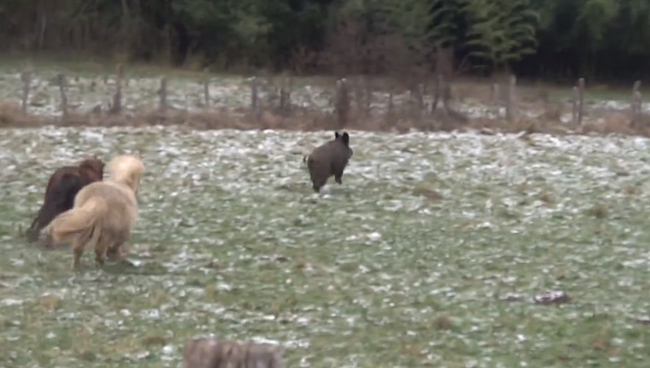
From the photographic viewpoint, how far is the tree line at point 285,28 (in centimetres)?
3928

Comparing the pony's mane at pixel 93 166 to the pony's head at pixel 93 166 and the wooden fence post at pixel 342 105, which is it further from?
the wooden fence post at pixel 342 105

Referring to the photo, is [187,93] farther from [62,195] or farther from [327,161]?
[62,195]

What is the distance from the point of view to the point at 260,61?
3997 centimetres

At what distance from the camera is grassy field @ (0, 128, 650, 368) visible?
8500 millimetres

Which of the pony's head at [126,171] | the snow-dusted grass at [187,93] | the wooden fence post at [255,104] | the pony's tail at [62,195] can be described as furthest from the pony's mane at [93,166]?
the snow-dusted grass at [187,93]

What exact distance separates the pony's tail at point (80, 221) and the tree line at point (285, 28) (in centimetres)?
2726

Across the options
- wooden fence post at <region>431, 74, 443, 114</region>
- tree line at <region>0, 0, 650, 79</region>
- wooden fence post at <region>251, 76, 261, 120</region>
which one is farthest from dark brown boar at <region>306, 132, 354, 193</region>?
tree line at <region>0, 0, 650, 79</region>

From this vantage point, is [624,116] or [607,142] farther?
[624,116]

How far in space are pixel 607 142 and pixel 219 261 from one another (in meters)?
13.0

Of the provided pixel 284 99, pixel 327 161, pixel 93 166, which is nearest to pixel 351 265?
pixel 93 166

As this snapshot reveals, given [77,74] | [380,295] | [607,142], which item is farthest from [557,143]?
[77,74]

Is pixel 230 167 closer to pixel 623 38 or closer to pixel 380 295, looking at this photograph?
pixel 380 295

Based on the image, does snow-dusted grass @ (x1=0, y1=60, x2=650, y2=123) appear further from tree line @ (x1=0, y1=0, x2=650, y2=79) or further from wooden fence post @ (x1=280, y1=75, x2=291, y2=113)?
tree line @ (x1=0, y1=0, x2=650, y2=79)

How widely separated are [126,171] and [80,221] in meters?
1.29
